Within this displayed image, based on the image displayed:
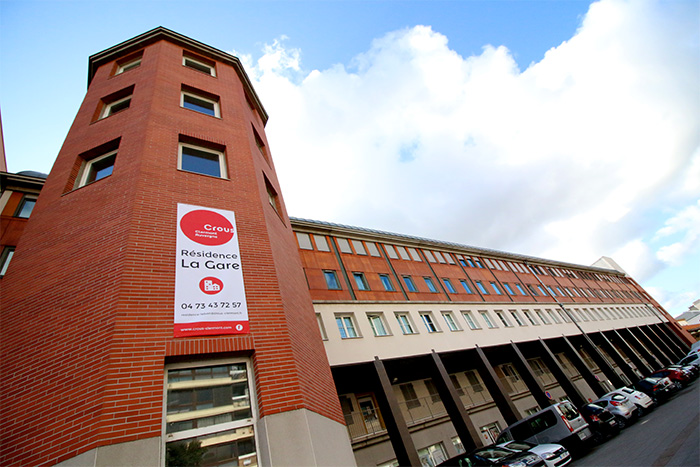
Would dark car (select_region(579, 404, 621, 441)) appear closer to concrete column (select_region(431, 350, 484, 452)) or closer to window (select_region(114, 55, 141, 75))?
concrete column (select_region(431, 350, 484, 452))

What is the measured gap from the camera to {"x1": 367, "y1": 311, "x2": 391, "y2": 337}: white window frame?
1708 centimetres

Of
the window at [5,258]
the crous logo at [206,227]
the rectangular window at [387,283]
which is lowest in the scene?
the crous logo at [206,227]

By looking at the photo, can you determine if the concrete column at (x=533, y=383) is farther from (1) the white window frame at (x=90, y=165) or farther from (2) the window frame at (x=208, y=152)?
(1) the white window frame at (x=90, y=165)

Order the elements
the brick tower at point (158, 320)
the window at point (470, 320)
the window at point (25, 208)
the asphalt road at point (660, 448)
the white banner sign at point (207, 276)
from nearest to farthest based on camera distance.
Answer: the brick tower at point (158, 320), the white banner sign at point (207, 276), the asphalt road at point (660, 448), the window at point (25, 208), the window at point (470, 320)

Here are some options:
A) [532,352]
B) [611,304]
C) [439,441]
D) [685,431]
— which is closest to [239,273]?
[685,431]

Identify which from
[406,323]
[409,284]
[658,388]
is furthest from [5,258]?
[658,388]

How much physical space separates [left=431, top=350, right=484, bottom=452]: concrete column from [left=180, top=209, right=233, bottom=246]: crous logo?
1500 cm

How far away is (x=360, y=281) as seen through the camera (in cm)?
1931

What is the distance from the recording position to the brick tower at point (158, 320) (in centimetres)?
440

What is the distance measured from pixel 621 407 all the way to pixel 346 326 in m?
14.4

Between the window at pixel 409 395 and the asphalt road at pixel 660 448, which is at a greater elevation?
the window at pixel 409 395

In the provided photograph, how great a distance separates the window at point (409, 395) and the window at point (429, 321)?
153 inches

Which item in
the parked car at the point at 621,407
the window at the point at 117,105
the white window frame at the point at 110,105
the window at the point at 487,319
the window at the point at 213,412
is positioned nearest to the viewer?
the window at the point at 213,412

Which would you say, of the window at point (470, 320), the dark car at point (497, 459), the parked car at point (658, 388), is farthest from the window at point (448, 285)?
the dark car at point (497, 459)
